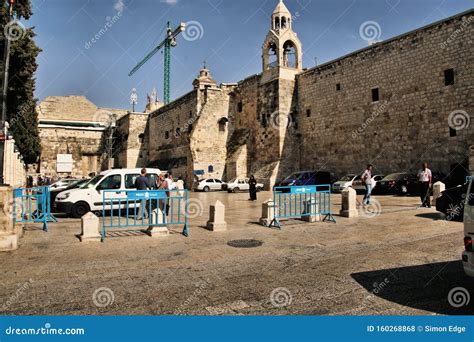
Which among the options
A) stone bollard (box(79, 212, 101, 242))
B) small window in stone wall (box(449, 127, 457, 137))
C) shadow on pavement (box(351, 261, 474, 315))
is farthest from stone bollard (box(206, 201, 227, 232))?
small window in stone wall (box(449, 127, 457, 137))

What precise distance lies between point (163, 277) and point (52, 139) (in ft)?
153

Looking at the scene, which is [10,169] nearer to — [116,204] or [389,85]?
[116,204]

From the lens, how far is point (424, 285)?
476 centimetres

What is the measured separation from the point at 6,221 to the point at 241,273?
468 cm

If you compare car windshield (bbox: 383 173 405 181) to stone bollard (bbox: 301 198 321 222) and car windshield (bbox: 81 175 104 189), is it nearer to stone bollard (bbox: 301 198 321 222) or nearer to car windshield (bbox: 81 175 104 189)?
stone bollard (bbox: 301 198 321 222)

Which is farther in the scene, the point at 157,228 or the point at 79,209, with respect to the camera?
the point at 79,209

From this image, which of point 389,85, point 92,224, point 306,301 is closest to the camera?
point 306,301

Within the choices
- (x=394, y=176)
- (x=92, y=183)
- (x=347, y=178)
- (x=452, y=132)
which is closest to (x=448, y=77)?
(x=452, y=132)

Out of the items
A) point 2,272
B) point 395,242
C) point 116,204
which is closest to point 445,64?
point 395,242

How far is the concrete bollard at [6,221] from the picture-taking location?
6762 millimetres

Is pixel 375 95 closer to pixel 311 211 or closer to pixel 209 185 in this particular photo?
pixel 311 211

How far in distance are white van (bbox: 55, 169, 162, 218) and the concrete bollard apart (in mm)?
4214

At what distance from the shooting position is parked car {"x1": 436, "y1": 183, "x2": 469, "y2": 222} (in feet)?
32.6

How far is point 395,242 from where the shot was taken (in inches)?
291
